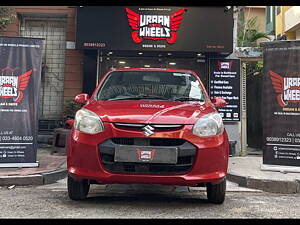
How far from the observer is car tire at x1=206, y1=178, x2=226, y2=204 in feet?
12.7

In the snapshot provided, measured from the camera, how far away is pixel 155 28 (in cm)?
850

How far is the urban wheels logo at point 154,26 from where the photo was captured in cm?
847

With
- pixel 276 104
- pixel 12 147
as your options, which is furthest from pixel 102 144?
pixel 276 104

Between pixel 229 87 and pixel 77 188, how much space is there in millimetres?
5925

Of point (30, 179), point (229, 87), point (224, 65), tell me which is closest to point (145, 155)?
point (30, 179)

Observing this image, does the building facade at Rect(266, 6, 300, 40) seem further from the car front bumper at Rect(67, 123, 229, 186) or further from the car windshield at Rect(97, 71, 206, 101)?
the car front bumper at Rect(67, 123, 229, 186)

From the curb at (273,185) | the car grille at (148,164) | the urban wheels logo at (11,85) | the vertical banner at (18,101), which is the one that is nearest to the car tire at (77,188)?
the car grille at (148,164)

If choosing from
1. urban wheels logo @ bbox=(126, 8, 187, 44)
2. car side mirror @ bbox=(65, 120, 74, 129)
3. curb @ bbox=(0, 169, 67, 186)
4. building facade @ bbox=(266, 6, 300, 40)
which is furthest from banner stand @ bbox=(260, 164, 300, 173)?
building facade @ bbox=(266, 6, 300, 40)

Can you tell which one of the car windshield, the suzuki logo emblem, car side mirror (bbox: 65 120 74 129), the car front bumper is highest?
the car windshield

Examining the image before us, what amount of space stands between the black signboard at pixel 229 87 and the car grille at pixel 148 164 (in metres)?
5.47

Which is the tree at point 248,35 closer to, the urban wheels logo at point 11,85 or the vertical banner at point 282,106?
the vertical banner at point 282,106

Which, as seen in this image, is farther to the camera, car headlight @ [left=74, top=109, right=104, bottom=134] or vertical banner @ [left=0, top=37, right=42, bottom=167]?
vertical banner @ [left=0, top=37, right=42, bottom=167]

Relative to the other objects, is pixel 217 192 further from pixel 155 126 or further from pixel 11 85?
pixel 11 85

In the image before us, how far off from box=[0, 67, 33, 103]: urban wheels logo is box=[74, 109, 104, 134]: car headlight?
2.55 meters
